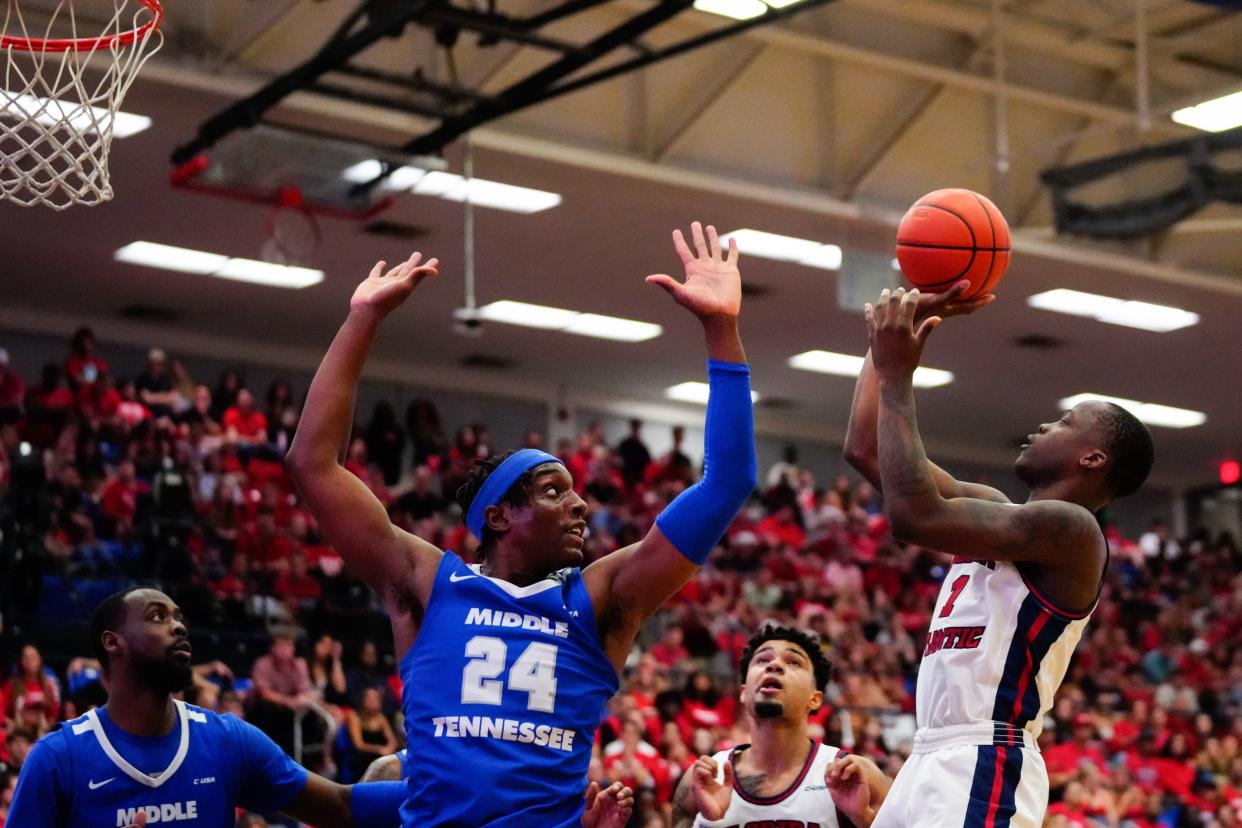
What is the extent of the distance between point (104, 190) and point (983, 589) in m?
4.08

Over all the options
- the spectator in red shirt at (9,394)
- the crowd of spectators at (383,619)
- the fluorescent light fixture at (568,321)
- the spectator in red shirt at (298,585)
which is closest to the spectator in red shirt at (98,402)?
the crowd of spectators at (383,619)

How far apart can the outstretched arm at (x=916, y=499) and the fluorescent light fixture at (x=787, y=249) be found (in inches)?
517

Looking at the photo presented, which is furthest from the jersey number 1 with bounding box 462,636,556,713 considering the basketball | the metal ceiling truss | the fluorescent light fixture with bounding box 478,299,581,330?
the fluorescent light fixture with bounding box 478,299,581,330

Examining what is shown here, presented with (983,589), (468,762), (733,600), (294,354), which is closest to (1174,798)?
(733,600)

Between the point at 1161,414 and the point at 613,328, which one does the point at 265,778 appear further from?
the point at 1161,414

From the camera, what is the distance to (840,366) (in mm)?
23188

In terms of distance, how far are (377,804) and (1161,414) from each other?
21468 millimetres

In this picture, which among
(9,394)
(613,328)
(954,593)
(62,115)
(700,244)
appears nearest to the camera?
(700,244)

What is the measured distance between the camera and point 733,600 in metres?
19.4

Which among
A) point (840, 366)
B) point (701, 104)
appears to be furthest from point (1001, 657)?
point (840, 366)

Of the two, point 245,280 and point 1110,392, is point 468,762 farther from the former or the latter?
point 1110,392

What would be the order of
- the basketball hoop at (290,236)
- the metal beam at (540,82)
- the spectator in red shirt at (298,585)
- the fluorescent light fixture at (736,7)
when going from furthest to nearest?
the spectator in red shirt at (298,585) < the basketball hoop at (290,236) < the fluorescent light fixture at (736,7) < the metal beam at (540,82)

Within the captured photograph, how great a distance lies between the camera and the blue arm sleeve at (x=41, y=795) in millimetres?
5320

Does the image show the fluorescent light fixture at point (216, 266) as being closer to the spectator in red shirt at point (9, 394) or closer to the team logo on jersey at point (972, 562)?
the spectator in red shirt at point (9, 394)
